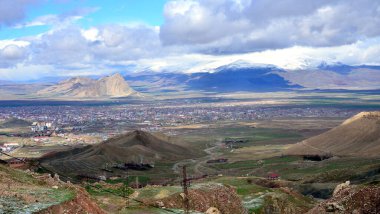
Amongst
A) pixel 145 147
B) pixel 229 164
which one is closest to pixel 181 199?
pixel 229 164

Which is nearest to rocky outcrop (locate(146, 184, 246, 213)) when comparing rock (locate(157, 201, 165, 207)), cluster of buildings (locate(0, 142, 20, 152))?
Answer: rock (locate(157, 201, 165, 207))

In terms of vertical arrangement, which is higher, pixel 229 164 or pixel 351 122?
pixel 351 122

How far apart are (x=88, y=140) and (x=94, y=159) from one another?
247 feet

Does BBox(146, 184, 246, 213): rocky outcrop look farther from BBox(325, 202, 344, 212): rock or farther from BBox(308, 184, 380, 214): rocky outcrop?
BBox(325, 202, 344, 212): rock

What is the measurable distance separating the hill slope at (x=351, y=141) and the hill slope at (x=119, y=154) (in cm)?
3683

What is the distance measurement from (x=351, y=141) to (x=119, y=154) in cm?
6428

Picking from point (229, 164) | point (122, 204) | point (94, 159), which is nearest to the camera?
point (122, 204)

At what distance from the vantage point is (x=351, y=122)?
5920 inches

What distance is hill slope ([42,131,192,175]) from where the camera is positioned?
11481 centimetres

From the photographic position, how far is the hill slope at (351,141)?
13211cm

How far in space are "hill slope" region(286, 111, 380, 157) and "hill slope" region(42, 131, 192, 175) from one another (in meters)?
36.8

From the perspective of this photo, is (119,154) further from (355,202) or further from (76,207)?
(355,202)

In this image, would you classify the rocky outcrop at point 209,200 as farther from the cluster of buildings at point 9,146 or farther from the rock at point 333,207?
the cluster of buildings at point 9,146

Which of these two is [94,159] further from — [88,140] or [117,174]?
[88,140]
